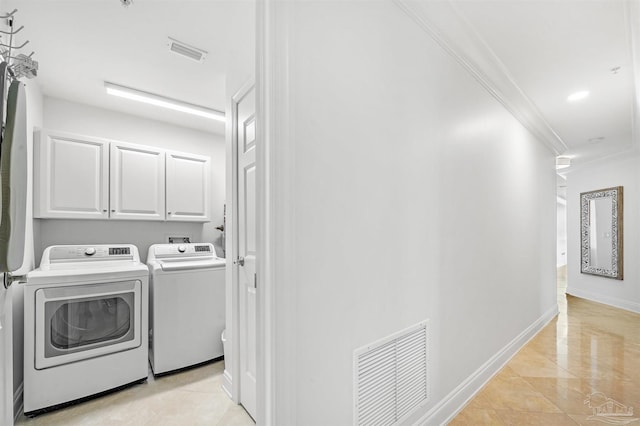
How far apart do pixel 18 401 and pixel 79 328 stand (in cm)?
54

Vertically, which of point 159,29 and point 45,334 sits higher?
point 159,29

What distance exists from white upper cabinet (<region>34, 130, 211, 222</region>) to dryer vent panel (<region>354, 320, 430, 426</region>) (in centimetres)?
270

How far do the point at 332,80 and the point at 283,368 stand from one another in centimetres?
120

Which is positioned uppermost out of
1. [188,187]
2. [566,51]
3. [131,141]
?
[566,51]

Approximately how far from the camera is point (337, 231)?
4.21 feet

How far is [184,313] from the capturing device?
2615 mm

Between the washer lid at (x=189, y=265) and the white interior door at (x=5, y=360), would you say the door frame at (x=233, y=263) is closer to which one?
the washer lid at (x=189, y=265)

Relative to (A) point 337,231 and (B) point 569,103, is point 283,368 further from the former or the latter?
(B) point 569,103

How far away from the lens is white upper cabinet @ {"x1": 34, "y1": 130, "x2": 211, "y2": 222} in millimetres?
2531

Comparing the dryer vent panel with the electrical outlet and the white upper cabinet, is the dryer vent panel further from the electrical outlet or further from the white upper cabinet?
the electrical outlet

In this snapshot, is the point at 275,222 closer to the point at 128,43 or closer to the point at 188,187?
the point at 128,43

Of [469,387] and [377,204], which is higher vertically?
[377,204]

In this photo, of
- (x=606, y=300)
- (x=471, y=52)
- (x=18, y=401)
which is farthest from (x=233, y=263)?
(x=606, y=300)

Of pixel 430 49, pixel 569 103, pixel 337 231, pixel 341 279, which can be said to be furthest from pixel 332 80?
pixel 569 103
